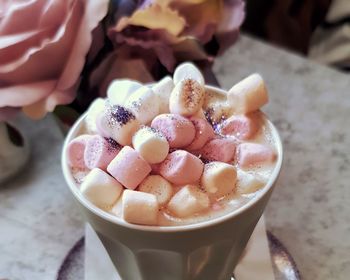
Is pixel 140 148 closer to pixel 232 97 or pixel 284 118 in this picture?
pixel 232 97

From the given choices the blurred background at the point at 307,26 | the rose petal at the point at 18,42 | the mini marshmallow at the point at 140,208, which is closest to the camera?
the mini marshmallow at the point at 140,208

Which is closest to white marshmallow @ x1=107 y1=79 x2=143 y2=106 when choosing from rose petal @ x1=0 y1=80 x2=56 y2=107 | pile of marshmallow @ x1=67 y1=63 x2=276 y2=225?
pile of marshmallow @ x1=67 y1=63 x2=276 y2=225

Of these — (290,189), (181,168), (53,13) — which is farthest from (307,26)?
(181,168)

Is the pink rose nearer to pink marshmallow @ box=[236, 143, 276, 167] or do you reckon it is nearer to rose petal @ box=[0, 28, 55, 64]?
rose petal @ box=[0, 28, 55, 64]

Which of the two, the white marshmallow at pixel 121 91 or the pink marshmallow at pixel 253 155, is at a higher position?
the white marshmallow at pixel 121 91

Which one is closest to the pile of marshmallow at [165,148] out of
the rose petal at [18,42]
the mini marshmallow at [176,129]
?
the mini marshmallow at [176,129]

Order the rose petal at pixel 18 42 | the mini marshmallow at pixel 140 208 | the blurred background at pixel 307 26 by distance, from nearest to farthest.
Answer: the mini marshmallow at pixel 140 208
the rose petal at pixel 18 42
the blurred background at pixel 307 26

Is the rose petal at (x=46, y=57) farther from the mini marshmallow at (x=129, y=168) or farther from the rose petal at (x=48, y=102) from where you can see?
the mini marshmallow at (x=129, y=168)
